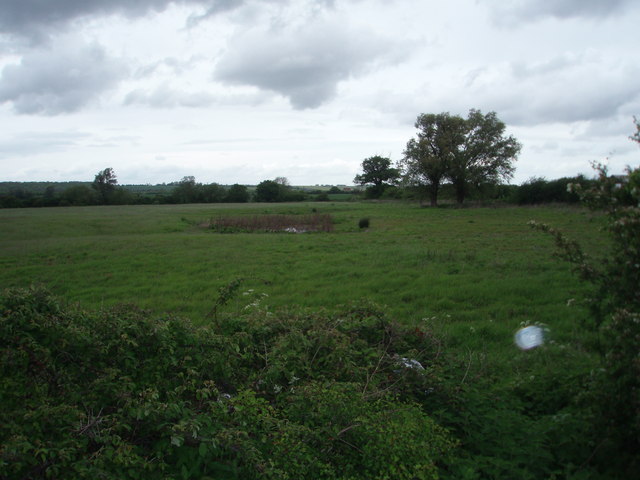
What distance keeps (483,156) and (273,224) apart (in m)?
28.8

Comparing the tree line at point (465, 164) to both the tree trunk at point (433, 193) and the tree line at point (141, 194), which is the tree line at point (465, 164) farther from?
the tree line at point (141, 194)

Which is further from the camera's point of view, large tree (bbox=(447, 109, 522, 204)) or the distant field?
A: large tree (bbox=(447, 109, 522, 204))

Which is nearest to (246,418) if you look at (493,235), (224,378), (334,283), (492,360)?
(224,378)

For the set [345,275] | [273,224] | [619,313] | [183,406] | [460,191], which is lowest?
[345,275]

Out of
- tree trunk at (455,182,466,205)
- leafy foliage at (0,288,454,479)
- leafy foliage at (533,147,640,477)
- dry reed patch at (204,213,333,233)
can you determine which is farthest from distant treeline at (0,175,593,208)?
leafy foliage at (0,288,454,479)

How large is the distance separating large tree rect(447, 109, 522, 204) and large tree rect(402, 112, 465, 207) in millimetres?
781

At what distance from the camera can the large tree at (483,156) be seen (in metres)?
48.3

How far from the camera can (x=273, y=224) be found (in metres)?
31.6

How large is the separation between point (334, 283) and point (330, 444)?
7.79 meters

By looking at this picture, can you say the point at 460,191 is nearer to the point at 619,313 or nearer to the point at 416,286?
the point at 416,286

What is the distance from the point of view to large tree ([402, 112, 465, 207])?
160 feet

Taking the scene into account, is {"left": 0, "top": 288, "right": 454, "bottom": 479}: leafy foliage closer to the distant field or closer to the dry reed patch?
the distant field

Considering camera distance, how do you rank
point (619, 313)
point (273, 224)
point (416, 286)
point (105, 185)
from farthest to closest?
point (105, 185) < point (273, 224) < point (416, 286) < point (619, 313)

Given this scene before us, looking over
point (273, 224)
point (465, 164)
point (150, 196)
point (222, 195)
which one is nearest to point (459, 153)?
point (465, 164)
